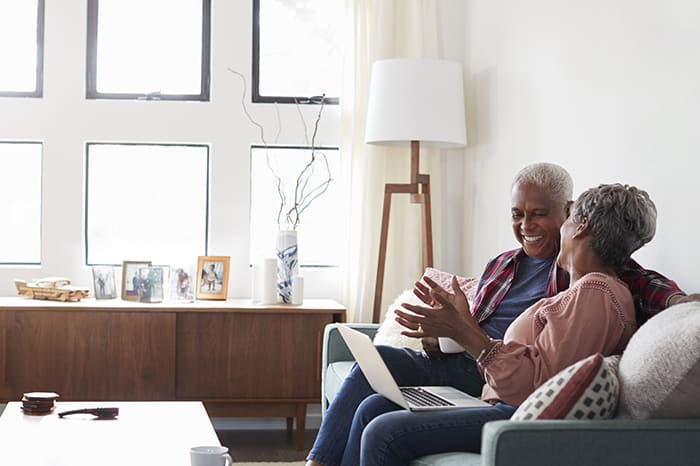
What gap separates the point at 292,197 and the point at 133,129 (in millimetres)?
860

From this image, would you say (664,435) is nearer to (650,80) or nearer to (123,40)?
(650,80)

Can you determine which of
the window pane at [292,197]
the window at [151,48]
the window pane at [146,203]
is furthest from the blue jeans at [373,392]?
the window at [151,48]

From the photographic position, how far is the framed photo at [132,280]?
437 cm

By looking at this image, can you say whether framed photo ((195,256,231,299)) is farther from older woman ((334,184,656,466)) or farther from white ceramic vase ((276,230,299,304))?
older woman ((334,184,656,466))

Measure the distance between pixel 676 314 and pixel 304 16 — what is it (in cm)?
324

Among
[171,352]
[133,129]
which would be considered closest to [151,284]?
[171,352]

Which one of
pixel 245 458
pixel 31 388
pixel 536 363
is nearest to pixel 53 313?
pixel 31 388

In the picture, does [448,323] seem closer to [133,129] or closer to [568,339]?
[568,339]

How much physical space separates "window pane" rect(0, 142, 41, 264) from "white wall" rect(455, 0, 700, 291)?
2156 millimetres

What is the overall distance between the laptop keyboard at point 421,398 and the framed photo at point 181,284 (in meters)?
1.90

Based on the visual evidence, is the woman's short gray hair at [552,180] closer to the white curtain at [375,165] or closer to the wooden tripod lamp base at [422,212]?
the wooden tripod lamp base at [422,212]

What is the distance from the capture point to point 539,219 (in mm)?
2910

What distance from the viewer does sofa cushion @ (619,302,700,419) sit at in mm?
1822

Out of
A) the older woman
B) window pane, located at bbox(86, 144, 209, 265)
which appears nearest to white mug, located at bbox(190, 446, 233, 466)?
the older woman
